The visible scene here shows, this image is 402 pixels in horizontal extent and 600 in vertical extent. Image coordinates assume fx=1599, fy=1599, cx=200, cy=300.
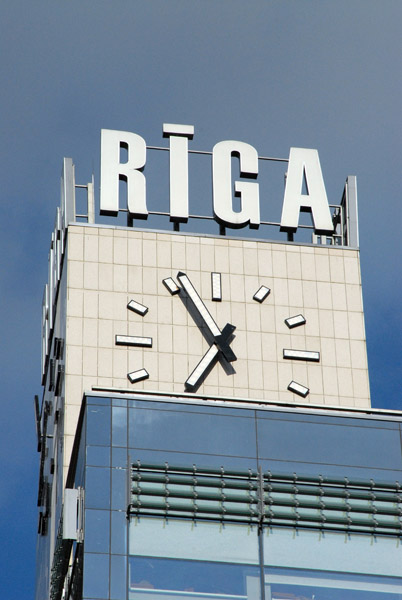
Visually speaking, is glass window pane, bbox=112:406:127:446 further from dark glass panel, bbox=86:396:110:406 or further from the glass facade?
dark glass panel, bbox=86:396:110:406

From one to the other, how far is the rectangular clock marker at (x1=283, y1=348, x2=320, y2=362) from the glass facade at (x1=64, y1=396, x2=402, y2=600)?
1169 centimetres

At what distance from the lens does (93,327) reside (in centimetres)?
5869

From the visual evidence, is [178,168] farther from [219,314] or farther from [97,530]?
[97,530]

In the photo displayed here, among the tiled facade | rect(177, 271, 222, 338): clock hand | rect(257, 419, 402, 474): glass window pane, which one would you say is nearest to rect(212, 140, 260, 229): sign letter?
the tiled facade

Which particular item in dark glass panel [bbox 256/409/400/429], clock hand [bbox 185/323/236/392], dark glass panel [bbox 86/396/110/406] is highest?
clock hand [bbox 185/323/236/392]

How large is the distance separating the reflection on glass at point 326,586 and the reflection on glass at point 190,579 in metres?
0.59

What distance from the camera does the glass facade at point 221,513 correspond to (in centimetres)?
4391

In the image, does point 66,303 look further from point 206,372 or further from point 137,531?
point 137,531

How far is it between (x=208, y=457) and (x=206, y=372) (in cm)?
1200

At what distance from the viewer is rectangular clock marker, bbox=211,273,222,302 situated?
6034 centimetres

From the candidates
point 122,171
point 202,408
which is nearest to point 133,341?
point 122,171

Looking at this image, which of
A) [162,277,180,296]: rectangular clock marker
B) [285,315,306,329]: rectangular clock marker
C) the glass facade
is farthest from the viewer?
[285,315,306,329]: rectangular clock marker

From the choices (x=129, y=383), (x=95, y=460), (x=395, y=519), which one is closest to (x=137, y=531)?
(x=95, y=460)

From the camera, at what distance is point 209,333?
2328 inches
